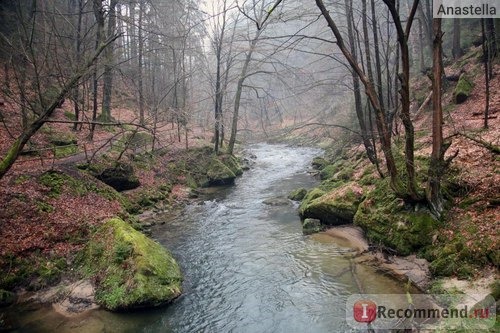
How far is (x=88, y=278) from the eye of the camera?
8.08 m

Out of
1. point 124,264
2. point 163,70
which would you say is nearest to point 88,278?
point 124,264

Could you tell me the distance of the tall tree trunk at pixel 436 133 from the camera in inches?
286

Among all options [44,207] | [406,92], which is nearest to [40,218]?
[44,207]

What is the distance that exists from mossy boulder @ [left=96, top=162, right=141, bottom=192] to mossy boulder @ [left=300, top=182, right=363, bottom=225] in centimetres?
792

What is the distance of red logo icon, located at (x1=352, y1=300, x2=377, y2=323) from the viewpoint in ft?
21.0

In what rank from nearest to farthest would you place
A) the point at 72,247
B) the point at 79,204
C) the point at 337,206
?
the point at 72,247 < the point at 79,204 < the point at 337,206

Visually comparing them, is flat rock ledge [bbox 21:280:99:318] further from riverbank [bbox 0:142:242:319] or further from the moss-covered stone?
Answer: the moss-covered stone

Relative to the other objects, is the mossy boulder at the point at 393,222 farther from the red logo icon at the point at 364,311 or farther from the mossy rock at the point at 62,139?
the mossy rock at the point at 62,139

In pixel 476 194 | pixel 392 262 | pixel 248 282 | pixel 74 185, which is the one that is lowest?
pixel 248 282

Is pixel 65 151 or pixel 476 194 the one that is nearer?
pixel 476 194

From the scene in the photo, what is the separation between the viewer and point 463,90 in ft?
50.3

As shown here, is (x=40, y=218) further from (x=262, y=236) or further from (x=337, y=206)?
(x=337, y=206)

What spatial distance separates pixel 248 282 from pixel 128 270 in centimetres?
281

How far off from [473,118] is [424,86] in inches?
280
